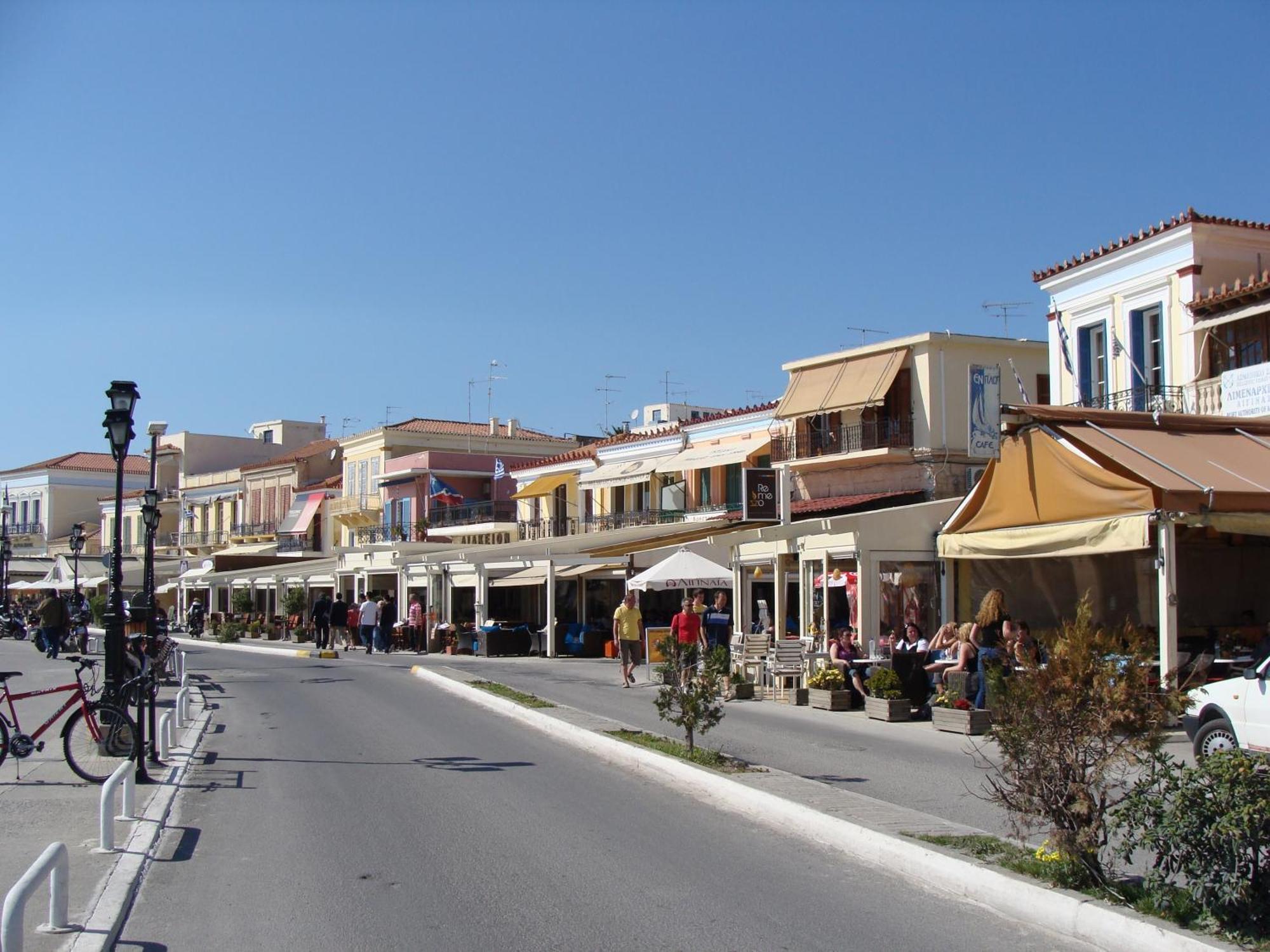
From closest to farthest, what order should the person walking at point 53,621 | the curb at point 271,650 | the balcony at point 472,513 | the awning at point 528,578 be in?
the person walking at point 53,621 → the awning at point 528,578 → the curb at point 271,650 → the balcony at point 472,513

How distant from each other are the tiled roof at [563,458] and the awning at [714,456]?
6.43 m

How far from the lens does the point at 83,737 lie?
43.1 feet

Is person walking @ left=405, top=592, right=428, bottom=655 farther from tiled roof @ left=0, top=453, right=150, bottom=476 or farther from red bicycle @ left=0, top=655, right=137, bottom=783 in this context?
tiled roof @ left=0, top=453, right=150, bottom=476

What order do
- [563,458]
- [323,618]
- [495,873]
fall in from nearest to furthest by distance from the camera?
[495,873] → [323,618] → [563,458]

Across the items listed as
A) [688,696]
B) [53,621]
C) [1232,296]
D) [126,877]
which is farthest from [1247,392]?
[53,621]

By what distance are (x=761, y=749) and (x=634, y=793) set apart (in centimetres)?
338

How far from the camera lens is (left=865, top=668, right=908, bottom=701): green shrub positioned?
55.3 feet

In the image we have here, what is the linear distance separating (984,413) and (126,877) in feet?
80.4

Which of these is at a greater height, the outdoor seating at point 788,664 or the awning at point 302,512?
the awning at point 302,512

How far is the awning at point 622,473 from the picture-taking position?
4284 centimetres

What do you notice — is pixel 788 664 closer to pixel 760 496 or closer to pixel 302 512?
pixel 760 496

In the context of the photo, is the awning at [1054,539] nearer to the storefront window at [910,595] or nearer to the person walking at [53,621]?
the storefront window at [910,595]

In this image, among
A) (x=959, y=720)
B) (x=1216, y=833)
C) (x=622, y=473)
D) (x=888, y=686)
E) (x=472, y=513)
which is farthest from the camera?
(x=472, y=513)

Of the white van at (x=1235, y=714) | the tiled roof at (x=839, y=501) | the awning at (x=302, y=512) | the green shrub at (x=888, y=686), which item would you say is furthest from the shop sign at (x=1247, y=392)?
the awning at (x=302, y=512)
